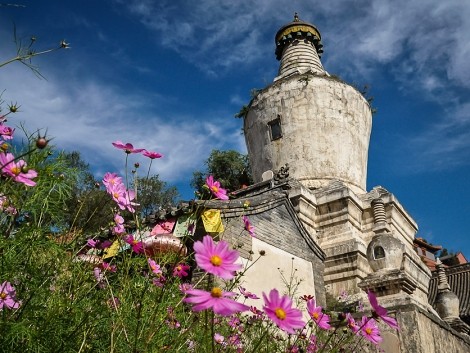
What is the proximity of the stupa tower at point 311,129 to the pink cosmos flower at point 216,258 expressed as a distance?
10.3m

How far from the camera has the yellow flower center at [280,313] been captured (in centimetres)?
120

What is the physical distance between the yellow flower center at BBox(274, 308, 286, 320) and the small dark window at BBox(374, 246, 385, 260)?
22.4 ft

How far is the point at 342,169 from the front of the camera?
38.4ft

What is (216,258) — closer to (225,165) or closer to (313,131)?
(313,131)

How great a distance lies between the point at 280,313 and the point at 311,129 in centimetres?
1109

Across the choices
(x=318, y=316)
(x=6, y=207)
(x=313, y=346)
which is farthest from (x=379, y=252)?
(x=6, y=207)

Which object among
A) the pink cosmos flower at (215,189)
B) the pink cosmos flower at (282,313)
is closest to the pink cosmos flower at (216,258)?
the pink cosmos flower at (282,313)

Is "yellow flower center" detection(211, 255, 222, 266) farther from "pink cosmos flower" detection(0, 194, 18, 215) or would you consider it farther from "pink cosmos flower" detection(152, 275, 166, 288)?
"pink cosmos flower" detection(0, 194, 18, 215)

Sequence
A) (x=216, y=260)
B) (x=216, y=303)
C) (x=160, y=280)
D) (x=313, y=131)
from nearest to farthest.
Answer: (x=216, y=303) → (x=216, y=260) → (x=160, y=280) → (x=313, y=131)

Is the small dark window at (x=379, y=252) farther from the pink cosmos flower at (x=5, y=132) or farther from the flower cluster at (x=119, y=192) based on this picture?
the pink cosmos flower at (x=5, y=132)

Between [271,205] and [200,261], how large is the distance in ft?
22.5

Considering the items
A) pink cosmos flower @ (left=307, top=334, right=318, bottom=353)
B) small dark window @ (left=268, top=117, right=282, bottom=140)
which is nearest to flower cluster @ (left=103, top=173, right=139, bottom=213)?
pink cosmos flower @ (left=307, top=334, right=318, bottom=353)

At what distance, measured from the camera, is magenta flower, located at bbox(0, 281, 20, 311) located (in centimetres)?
171

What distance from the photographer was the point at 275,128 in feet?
40.9
